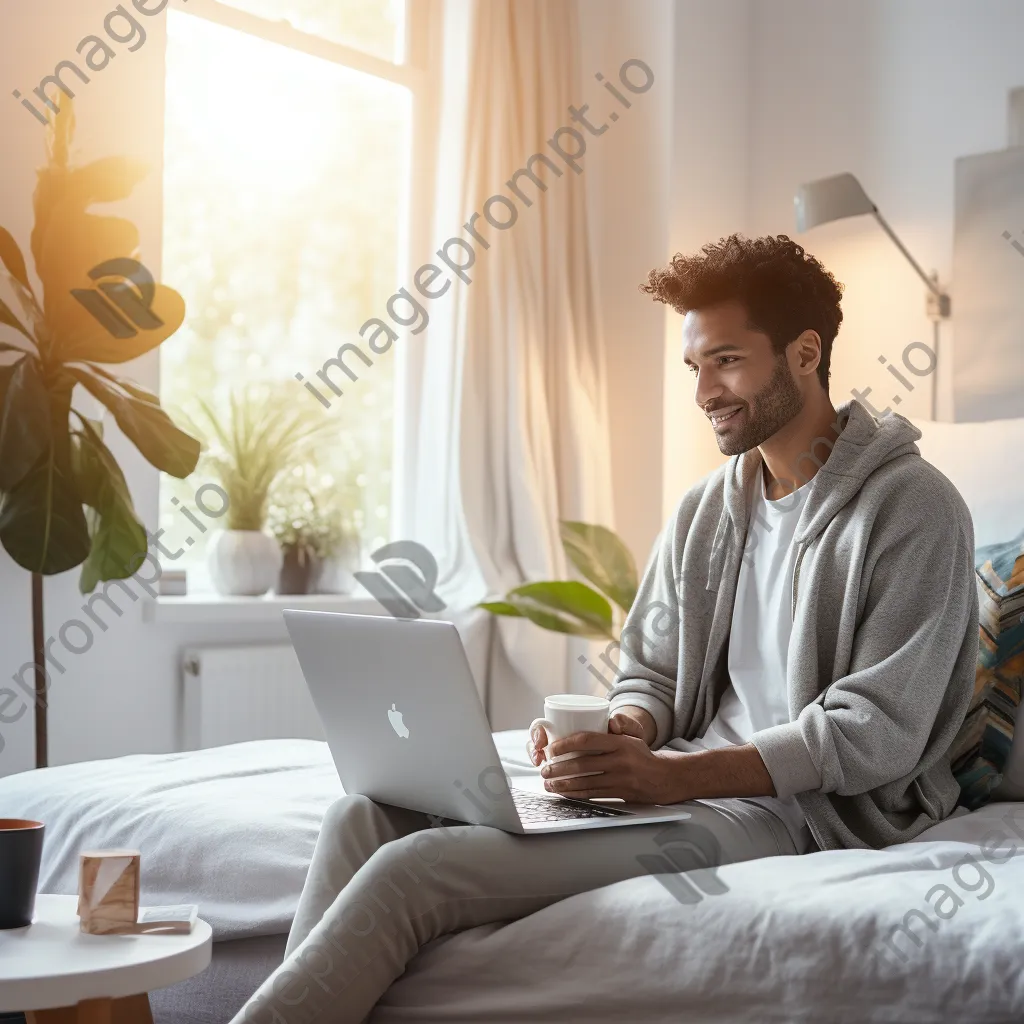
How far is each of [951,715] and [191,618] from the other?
1.87 m

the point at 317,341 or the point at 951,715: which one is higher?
the point at 317,341

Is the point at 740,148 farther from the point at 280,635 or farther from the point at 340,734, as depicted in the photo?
the point at 340,734

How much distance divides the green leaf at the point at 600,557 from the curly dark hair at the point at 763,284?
1.39 meters

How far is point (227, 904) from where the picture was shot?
150cm

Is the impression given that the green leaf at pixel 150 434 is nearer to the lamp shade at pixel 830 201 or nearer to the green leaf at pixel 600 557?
the green leaf at pixel 600 557

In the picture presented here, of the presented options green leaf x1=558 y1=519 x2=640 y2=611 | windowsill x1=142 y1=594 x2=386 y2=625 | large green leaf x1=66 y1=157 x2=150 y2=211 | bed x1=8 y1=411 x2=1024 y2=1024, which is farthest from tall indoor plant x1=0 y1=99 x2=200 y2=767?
green leaf x1=558 y1=519 x2=640 y2=611

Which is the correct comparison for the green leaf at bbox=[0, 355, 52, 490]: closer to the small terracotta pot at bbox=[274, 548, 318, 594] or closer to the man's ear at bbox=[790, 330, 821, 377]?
the small terracotta pot at bbox=[274, 548, 318, 594]

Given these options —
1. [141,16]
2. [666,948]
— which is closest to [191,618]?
[141,16]

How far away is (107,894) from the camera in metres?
1.26

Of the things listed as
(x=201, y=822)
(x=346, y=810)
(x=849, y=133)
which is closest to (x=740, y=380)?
(x=346, y=810)

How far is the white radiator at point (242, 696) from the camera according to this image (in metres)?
2.93

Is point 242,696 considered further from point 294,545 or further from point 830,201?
point 830,201

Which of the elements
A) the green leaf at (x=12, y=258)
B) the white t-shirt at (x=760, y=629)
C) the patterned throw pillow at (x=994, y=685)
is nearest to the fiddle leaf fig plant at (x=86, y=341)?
the green leaf at (x=12, y=258)

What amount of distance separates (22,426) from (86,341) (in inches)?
9.9
